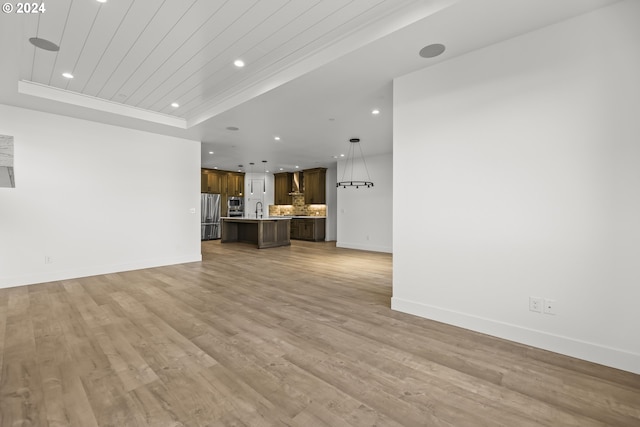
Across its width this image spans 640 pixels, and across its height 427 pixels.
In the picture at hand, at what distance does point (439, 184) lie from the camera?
2842mm

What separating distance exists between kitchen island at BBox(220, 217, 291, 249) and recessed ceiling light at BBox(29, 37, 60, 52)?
5679mm

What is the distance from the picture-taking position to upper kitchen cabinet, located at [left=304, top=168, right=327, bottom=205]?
9.98m

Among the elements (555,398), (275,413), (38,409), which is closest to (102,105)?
(38,409)

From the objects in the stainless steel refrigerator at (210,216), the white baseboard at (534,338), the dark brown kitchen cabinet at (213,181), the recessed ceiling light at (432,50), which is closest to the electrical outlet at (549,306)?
the white baseboard at (534,338)

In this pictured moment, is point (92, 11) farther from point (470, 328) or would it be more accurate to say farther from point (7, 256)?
point (470, 328)

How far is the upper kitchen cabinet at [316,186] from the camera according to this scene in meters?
9.98

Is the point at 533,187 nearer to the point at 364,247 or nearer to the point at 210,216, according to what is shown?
the point at 364,247

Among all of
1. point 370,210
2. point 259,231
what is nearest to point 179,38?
point 259,231

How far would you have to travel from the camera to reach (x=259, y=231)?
26.6 feet

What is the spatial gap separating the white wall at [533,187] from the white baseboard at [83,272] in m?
4.96

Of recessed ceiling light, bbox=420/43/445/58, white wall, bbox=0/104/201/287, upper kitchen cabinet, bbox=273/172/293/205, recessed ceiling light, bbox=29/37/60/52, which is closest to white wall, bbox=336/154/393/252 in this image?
upper kitchen cabinet, bbox=273/172/293/205

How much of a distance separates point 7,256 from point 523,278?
262 inches

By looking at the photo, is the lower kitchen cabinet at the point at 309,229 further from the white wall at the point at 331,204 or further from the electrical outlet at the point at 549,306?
the electrical outlet at the point at 549,306

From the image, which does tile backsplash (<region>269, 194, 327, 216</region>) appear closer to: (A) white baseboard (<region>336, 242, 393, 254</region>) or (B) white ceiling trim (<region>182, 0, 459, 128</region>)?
(A) white baseboard (<region>336, 242, 393, 254</region>)
